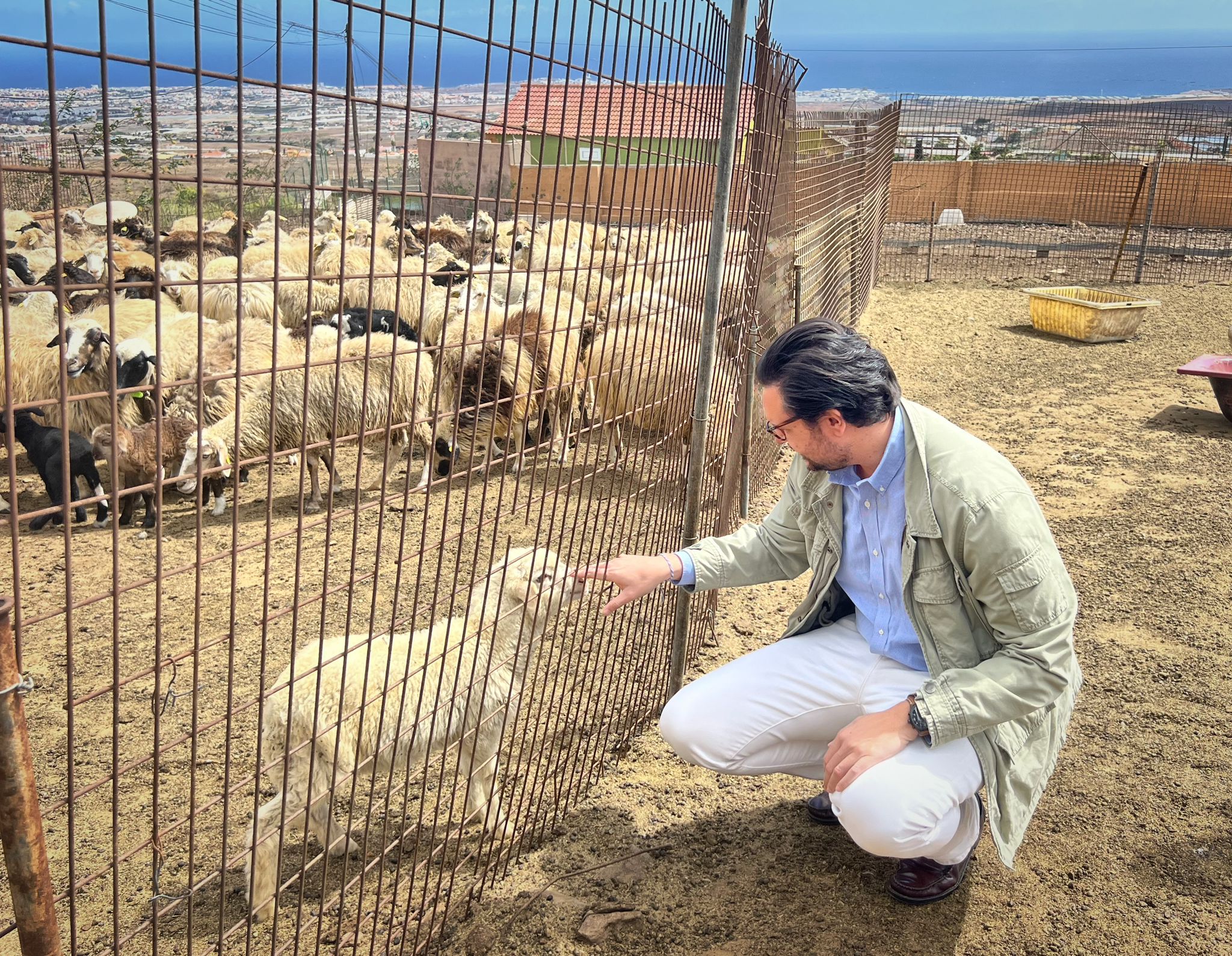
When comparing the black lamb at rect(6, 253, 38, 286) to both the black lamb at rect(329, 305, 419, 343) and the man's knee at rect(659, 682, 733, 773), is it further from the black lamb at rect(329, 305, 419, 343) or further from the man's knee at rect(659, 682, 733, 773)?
the man's knee at rect(659, 682, 733, 773)

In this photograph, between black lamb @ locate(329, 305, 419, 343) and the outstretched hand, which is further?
black lamb @ locate(329, 305, 419, 343)

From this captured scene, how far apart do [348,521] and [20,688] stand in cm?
495

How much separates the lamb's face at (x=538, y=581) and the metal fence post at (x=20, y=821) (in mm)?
1669

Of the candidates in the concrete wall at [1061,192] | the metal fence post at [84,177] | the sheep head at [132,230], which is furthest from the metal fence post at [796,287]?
the concrete wall at [1061,192]

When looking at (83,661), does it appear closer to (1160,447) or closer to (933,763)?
(933,763)

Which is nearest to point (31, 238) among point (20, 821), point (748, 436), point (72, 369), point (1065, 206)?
point (72, 369)

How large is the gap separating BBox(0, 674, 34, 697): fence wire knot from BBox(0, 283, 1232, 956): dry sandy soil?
10 cm

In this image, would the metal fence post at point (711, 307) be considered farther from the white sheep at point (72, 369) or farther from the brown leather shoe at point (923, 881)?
the white sheep at point (72, 369)

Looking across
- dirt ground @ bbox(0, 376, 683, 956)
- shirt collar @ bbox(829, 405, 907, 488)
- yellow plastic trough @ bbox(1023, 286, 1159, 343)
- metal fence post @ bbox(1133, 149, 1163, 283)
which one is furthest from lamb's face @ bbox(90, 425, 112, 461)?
metal fence post @ bbox(1133, 149, 1163, 283)

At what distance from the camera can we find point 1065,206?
26.4 m

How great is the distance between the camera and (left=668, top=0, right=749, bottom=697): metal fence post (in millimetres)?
3469

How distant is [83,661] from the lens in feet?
15.5

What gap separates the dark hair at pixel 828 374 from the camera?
2584 millimetres

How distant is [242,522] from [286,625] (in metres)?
1.87
